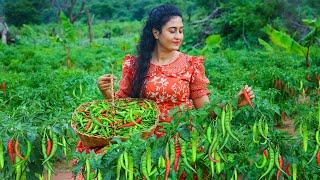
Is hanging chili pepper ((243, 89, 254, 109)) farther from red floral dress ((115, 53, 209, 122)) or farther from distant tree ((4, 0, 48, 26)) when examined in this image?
distant tree ((4, 0, 48, 26))

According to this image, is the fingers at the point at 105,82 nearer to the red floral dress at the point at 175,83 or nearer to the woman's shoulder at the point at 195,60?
the red floral dress at the point at 175,83

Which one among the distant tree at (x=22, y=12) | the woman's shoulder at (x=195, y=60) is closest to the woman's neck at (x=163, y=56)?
the woman's shoulder at (x=195, y=60)

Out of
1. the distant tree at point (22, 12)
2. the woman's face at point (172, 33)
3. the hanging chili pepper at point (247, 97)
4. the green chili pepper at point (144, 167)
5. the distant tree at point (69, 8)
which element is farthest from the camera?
the distant tree at point (22, 12)

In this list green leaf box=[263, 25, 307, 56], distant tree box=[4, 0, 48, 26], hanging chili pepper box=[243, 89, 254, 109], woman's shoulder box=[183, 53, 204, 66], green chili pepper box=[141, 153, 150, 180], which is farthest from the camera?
distant tree box=[4, 0, 48, 26]

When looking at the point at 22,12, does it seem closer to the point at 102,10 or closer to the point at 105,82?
the point at 102,10

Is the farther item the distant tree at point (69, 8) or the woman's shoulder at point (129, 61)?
the distant tree at point (69, 8)

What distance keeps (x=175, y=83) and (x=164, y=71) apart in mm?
139

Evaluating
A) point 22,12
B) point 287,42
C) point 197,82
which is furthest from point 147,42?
point 22,12

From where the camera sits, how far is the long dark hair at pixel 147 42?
12.4 feet

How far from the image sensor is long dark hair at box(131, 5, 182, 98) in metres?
3.79

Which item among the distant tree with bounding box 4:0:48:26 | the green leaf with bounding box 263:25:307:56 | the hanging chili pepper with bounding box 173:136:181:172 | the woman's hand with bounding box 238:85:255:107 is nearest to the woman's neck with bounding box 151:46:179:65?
the woman's hand with bounding box 238:85:255:107

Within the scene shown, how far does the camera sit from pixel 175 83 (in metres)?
3.77

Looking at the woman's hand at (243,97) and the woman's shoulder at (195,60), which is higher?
the woman's shoulder at (195,60)

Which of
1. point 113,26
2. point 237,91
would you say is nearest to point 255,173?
point 237,91
